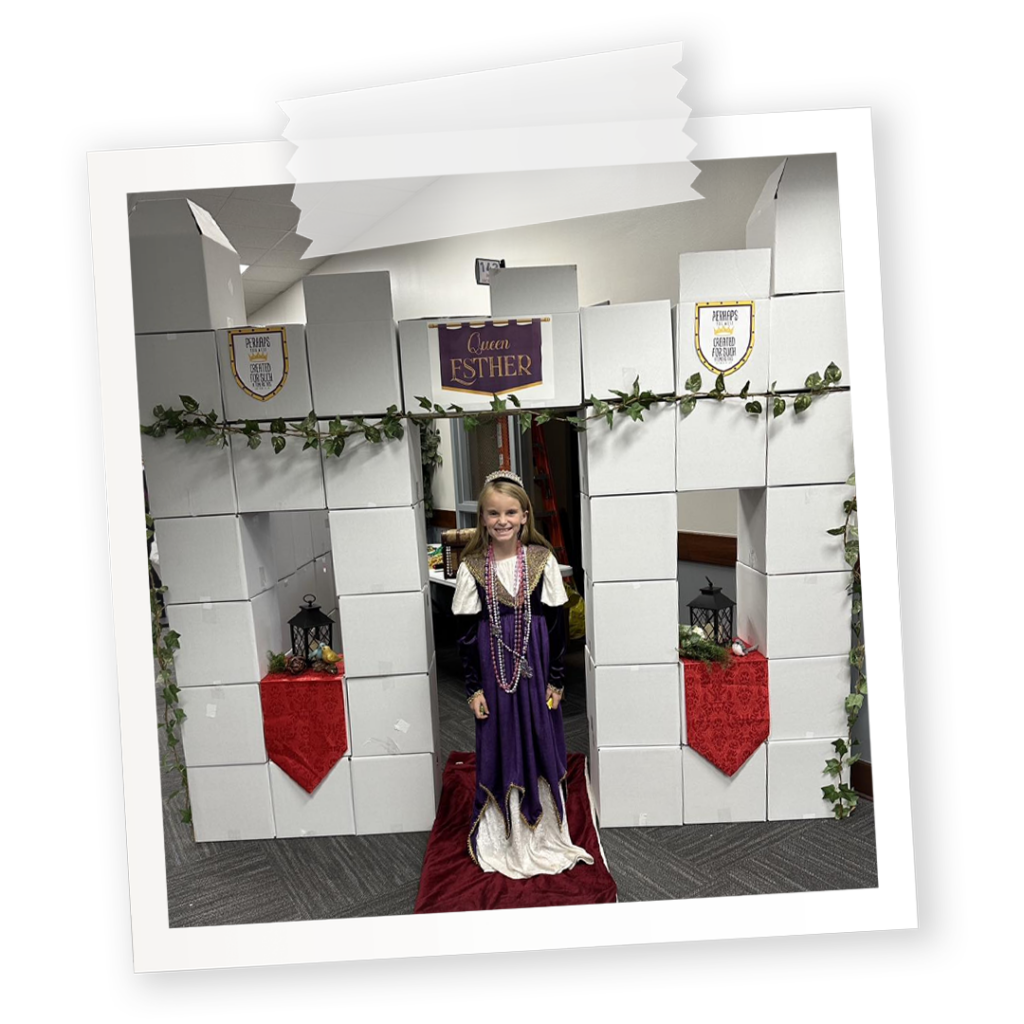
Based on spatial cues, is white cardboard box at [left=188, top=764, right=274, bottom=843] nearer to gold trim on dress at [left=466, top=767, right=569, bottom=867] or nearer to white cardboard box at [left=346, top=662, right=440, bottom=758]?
white cardboard box at [left=346, top=662, right=440, bottom=758]

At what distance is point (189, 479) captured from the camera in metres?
2.40

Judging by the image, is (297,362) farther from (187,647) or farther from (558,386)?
(187,647)

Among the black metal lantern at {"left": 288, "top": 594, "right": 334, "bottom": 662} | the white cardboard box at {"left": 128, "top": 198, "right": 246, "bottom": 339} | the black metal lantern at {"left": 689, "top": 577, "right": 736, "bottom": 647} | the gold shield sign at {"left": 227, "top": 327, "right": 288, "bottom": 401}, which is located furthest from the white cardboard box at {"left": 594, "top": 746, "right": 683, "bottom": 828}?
the white cardboard box at {"left": 128, "top": 198, "right": 246, "bottom": 339}

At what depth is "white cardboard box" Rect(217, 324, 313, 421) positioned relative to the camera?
2324 millimetres

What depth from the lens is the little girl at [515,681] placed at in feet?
7.45

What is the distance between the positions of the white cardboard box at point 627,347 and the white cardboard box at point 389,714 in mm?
1261

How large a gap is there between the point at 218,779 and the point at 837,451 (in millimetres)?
2515

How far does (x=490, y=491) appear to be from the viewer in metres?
2.22

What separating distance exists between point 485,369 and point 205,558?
1200 mm

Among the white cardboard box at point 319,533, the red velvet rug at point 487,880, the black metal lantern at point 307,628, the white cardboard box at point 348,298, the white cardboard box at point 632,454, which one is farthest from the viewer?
the white cardboard box at point 319,533

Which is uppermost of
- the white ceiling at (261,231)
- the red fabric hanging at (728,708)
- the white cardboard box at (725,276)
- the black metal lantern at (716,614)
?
the white ceiling at (261,231)

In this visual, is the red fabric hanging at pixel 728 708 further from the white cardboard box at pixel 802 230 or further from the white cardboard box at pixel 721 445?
the white cardboard box at pixel 802 230

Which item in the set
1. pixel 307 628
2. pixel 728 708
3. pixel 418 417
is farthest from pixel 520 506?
pixel 728 708

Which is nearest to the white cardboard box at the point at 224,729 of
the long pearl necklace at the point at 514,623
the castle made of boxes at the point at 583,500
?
the castle made of boxes at the point at 583,500
